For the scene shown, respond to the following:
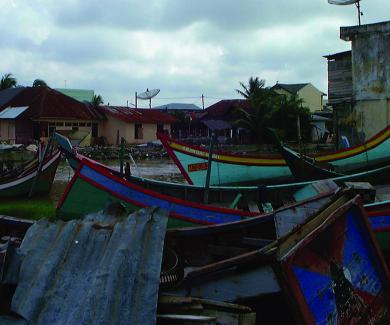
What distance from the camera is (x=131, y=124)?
35.7m

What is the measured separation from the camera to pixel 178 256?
4820 mm

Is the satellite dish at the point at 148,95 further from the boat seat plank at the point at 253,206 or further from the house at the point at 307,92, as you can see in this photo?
the boat seat plank at the point at 253,206

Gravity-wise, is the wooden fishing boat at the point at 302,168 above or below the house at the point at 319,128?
below

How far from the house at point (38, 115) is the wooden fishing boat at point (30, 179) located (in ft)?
52.0

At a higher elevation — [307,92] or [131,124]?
[307,92]

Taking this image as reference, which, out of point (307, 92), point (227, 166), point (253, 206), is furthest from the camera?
point (307, 92)

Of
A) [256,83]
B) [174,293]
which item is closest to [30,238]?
[174,293]

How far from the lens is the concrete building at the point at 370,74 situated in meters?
20.3

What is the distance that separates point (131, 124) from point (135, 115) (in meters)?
1.18

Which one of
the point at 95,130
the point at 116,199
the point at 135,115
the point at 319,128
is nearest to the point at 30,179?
the point at 116,199

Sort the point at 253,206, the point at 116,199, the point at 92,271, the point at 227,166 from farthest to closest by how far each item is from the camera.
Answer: the point at 227,166
the point at 253,206
the point at 116,199
the point at 92,271

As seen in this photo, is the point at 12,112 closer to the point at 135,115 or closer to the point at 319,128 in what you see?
the point at 135,115

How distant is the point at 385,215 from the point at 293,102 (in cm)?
2704

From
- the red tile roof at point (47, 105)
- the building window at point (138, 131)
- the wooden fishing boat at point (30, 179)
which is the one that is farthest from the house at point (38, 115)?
the wooden fishing boat at point (30, 179)
